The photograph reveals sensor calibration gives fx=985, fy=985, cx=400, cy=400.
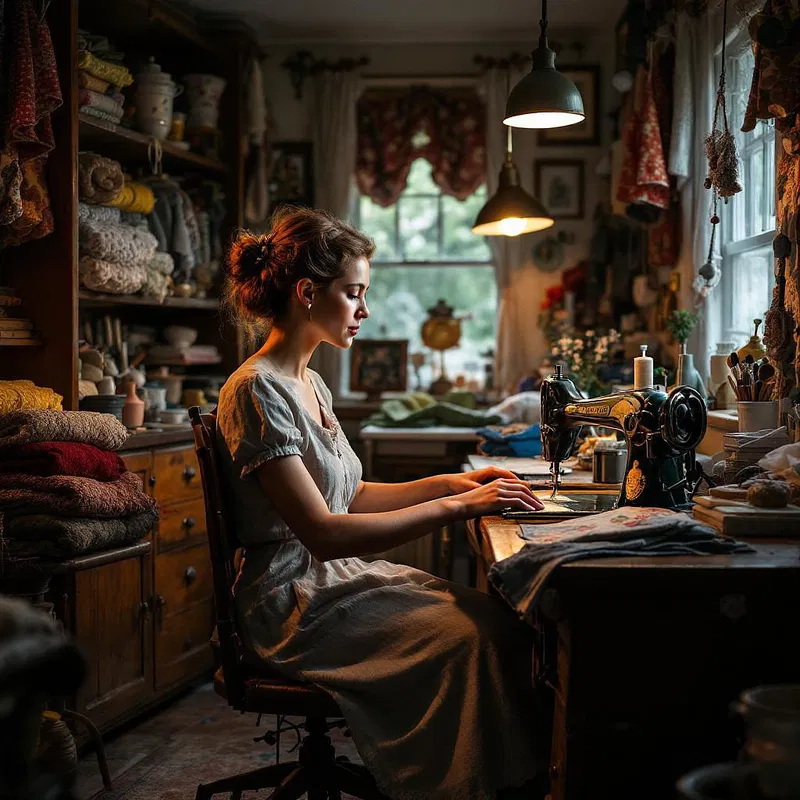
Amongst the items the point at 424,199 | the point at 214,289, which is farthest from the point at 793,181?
the point at 424,199

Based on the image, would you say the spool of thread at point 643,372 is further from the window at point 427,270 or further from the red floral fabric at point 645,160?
the window at point 427,270

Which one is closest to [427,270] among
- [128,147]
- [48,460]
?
[128,147]

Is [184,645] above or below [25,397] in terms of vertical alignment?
below

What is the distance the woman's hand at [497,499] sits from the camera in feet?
6.44

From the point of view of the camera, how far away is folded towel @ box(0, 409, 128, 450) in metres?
2.84

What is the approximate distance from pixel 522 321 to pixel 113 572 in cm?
→ 274

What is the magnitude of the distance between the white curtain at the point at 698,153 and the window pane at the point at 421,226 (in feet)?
6.41

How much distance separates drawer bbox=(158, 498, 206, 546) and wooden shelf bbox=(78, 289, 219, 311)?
818 millimetres

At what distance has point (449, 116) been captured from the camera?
5.24 metres

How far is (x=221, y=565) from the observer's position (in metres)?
1.94

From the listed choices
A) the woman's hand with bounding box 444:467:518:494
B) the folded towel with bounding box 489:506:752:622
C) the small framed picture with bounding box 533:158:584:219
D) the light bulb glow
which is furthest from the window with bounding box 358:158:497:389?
the folded towel with bounding box 489:506:752:622

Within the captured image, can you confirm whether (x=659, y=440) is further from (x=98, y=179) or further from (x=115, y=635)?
(x=98, y=179)

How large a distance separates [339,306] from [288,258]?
6.0 inches

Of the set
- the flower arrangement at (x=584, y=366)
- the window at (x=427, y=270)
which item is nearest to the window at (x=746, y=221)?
the flower arrangement at (x=584, y=366)
